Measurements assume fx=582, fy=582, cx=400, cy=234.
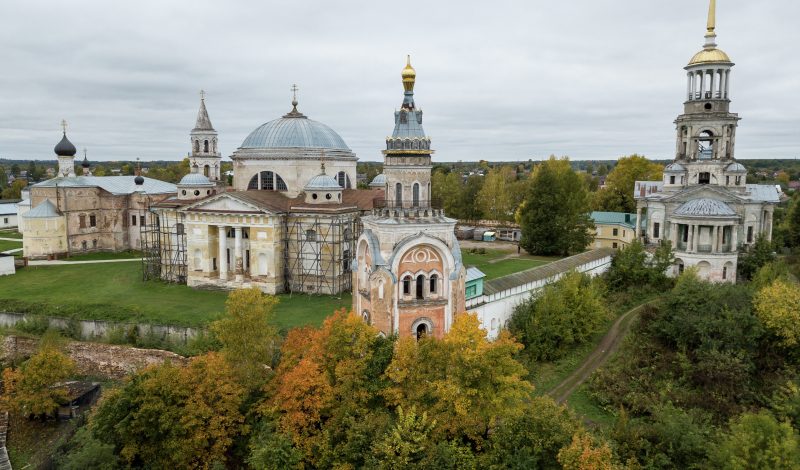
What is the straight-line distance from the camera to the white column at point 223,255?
37559 mm

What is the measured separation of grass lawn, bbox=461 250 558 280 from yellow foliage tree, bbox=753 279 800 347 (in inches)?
654

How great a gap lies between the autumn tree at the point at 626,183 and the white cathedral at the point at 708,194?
20.3m

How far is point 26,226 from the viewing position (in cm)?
4822

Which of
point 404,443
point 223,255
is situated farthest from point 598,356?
point 223,255

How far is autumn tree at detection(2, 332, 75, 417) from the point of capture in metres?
25.0

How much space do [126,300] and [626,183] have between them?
49.4 m

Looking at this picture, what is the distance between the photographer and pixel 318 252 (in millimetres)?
36844

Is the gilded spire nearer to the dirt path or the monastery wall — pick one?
the dirt path

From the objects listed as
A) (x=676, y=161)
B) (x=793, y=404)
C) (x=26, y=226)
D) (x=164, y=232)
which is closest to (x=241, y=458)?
(x=793, y=404)

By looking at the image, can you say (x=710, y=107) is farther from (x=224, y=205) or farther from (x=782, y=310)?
(x=224, y=205)

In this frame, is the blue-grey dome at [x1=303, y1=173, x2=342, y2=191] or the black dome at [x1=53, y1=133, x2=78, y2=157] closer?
the blue-grey dome at [x1=303, y1=173, x2=342, y2=191]

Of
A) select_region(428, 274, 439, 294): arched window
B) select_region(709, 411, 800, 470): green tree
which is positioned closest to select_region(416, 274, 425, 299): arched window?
select_region(428, 274, 439, 294): arched window

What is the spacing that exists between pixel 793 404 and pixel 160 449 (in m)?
23.1

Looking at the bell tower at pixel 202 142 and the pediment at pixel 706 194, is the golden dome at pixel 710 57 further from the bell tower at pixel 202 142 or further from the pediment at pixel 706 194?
the bell tower at pixel 202 142
